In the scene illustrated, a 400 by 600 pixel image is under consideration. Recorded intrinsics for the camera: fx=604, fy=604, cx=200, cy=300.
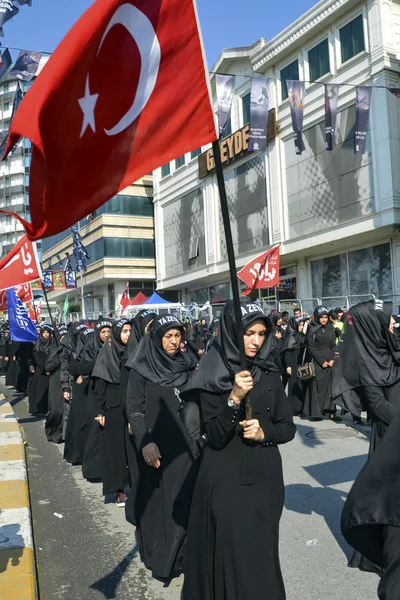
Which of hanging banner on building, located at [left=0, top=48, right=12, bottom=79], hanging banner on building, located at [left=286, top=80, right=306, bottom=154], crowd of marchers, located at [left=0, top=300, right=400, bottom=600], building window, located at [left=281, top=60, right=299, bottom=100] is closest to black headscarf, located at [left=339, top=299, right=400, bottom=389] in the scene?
crowd of marchers, located at [left=0, top=300, right=400, bottom=600]

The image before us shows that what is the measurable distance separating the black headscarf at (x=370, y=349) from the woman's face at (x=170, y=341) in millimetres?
1421

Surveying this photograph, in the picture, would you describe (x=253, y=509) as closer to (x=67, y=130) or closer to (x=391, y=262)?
(x=67, y=130)

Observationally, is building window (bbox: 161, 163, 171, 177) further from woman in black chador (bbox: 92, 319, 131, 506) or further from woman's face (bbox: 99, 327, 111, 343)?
woman in black chador (bbox: 92, 319, 131, 506)

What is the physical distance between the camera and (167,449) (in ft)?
14.5

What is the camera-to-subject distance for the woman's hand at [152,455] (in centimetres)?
414

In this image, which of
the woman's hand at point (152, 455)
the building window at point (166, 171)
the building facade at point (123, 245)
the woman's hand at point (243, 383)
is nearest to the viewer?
the woman's hand at point (243, 383)

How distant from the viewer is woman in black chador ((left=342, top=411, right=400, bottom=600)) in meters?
1.48

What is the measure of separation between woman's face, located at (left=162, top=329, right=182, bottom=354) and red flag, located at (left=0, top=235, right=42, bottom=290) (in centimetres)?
432

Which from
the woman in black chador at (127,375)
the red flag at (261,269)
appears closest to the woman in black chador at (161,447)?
the woman in black chador at (127,375)

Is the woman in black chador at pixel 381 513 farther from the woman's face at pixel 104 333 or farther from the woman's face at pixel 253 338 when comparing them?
the woman's face at pixel 104 333

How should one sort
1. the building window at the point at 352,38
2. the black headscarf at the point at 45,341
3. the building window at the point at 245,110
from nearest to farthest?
the black headscarf at the point at 45,341
the building window at the point at 352,38
the building window at the point at 245,110

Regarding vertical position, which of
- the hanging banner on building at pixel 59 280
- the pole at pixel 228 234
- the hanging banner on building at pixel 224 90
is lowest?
the pole at pixel 228 234

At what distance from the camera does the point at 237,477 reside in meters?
3.00

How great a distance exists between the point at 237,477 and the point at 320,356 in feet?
24.6
